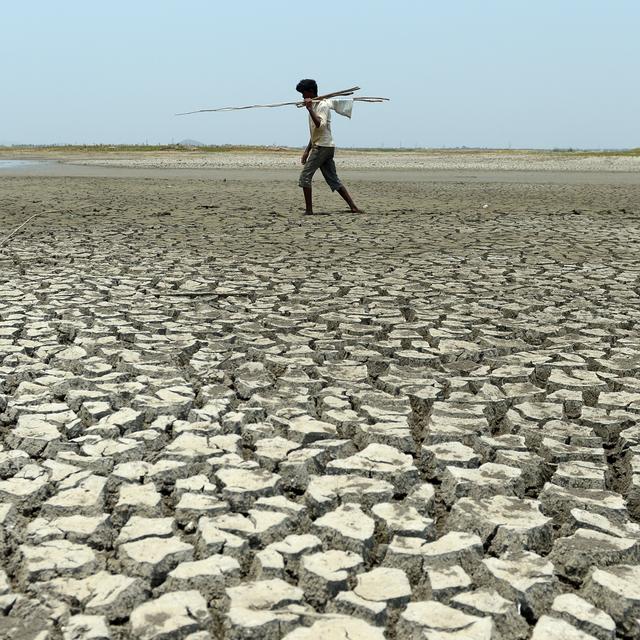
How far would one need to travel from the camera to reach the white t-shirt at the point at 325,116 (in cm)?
737

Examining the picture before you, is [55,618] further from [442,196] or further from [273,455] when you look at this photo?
[442,196]

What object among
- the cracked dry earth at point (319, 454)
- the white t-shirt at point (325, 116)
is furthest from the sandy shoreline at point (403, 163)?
the cracked dry earth at point (319, 454)

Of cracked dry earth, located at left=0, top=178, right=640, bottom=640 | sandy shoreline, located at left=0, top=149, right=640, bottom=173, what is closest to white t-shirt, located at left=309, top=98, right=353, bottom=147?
cracked dry earth, located at left=0, top=178, right=640, bottom=640

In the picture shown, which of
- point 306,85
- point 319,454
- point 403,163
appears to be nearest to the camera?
point 319,454

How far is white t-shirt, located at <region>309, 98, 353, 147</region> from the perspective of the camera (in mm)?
7367

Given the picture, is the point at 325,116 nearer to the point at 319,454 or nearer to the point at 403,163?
the point at 319,454

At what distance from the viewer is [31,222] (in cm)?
787

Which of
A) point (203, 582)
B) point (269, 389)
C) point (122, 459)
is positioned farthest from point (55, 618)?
point (269, 389)

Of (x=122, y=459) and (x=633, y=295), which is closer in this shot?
(x=122, y=459)

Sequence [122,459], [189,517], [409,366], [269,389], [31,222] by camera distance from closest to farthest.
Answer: [189,517], [122,459], [269,389], [409,366], [31,222]

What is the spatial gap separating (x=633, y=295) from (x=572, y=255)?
1.53m

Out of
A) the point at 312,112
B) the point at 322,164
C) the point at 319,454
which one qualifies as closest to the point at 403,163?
the point at 322,164

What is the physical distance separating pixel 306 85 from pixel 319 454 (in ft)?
18.6

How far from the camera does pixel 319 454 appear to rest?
2.25 metres
